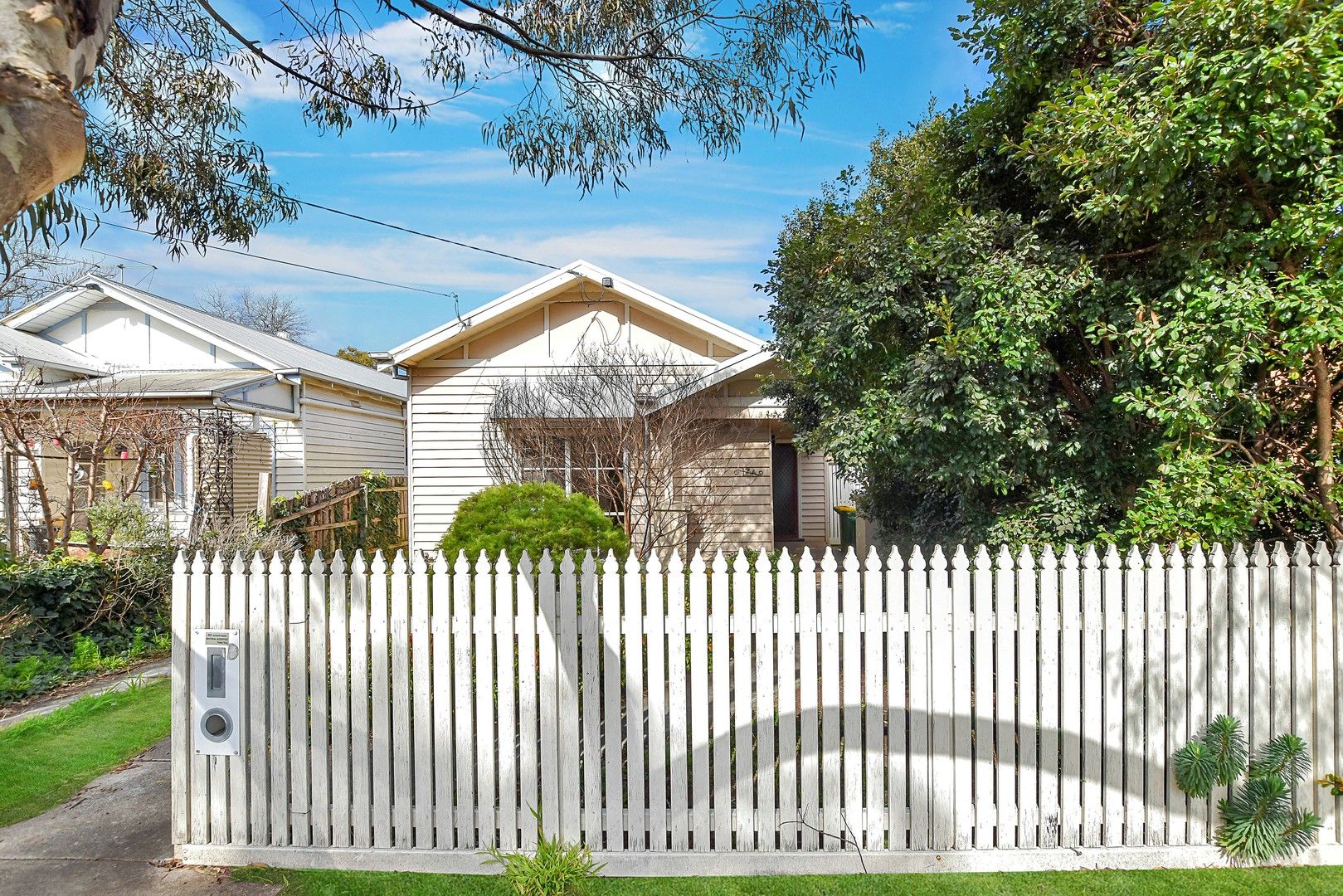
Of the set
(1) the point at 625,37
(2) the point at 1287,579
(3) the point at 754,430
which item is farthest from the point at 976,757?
(3) the point at 754,430

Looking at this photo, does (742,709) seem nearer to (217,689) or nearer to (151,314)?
(217,689)

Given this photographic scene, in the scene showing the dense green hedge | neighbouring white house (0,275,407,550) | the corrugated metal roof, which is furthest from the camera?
neighbouring white house (0,275,407,550)

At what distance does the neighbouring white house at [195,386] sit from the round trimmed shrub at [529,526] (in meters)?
8.02

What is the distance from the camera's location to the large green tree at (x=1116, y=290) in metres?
4.03

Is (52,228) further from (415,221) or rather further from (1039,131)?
(415,221)

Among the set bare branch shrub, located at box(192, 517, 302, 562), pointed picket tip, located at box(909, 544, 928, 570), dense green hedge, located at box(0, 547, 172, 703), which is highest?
pointed picket tip, located at box(909, 544, 928, 570)

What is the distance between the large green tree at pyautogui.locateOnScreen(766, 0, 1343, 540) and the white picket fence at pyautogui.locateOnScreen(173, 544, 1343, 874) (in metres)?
0.94

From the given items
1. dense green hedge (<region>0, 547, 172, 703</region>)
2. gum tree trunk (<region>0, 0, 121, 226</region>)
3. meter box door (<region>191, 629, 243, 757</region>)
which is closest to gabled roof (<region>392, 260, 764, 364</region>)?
dense green hedge (<region>0, 547, 172, 703</region>)

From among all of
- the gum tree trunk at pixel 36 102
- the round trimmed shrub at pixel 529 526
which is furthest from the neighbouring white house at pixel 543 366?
the gum tree trunk at pixel 36 102

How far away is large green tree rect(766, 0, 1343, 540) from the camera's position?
4031 mm

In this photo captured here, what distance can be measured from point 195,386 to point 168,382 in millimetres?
850

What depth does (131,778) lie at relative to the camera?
16.7 feet

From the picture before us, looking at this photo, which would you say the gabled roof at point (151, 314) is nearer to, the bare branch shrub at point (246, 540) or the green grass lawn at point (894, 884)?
the bare branch shrub at point (246, 540)

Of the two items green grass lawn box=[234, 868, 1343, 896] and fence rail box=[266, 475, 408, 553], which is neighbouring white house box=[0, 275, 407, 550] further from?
green grass lawn box=[234, 868, 1343, 896]
